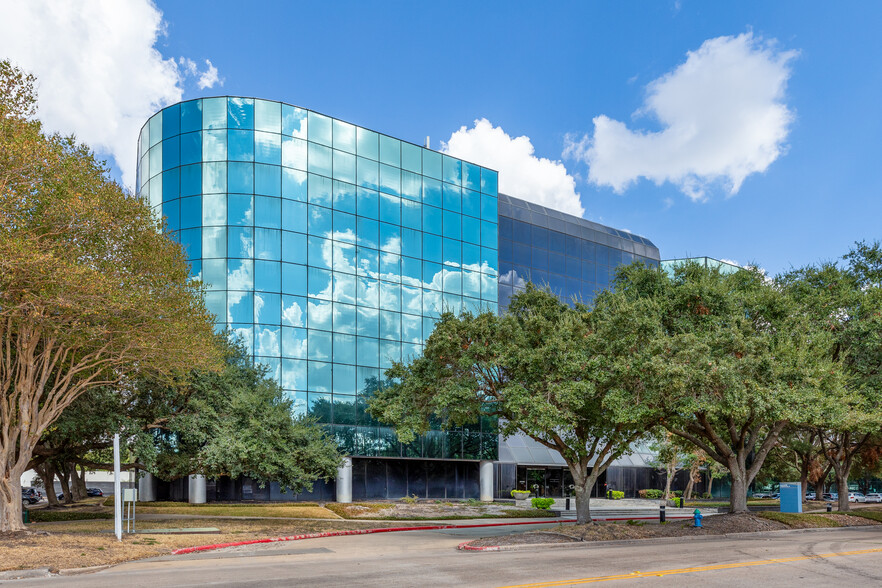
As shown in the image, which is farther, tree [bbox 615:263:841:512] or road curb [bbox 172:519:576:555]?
tree [bbox 615:263:841:512]

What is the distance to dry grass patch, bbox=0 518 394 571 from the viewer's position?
18750mm

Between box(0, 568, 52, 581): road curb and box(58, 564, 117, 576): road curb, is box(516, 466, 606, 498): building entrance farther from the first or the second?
box(0, 568, 52, 581): road curb

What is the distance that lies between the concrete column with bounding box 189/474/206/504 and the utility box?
112 ft

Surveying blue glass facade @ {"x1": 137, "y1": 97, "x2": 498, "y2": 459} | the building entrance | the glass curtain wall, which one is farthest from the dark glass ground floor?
the glass curtain wall

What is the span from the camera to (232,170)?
44.7 meters

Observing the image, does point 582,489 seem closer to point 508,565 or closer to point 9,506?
point 508,565

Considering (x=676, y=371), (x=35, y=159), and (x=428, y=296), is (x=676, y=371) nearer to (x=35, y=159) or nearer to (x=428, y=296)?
(x=35, y=159)

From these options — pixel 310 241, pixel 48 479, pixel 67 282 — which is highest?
pixel 310 241

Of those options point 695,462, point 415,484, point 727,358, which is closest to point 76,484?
point 415,484

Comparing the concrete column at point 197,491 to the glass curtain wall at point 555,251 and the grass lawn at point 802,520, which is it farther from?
the grass lawn at point 802,520

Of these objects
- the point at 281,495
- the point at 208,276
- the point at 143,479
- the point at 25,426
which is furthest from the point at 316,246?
the point at 25,426

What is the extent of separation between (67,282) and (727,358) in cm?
2199

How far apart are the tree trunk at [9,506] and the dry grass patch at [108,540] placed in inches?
25.9

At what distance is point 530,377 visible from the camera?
86.9ft
